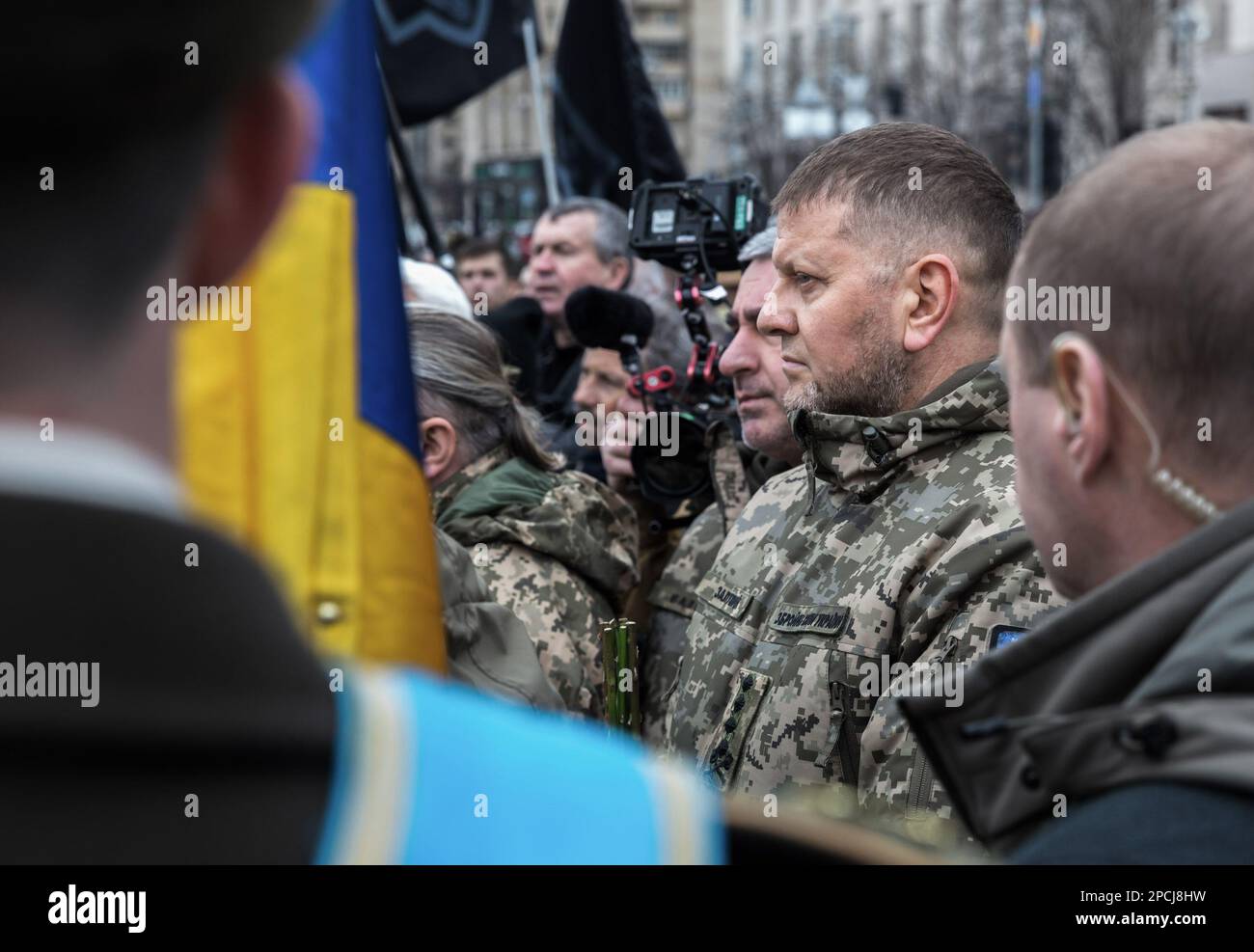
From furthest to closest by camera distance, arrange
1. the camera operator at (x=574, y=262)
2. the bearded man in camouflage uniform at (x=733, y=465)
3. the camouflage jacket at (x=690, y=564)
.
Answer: the camera operator at (x=574, y=262), the camouflage jacket at (x=690, y=564), the bearded man in camouflage uniform at (x=733, y=465)

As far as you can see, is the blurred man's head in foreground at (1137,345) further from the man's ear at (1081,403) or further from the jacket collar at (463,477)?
the jacket collar at (463,477)

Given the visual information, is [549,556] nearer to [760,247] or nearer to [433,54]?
[760,247]

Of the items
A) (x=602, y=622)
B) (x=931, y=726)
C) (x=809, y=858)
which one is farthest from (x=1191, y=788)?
(x=602, y=622)

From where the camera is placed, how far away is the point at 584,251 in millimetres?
6625

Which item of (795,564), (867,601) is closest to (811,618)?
(867,601)

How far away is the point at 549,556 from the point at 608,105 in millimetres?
4380

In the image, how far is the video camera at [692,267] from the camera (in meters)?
4.36

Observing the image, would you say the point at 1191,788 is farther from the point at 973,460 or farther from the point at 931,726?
the point at 973,460

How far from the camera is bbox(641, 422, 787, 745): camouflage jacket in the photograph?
3.98 m

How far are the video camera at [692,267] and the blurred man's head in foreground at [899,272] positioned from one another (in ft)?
4.33

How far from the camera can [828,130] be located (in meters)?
46.2

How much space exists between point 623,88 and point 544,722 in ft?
23.1

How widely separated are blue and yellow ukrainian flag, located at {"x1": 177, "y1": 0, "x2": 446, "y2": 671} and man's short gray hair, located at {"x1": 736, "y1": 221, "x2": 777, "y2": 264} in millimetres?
1733

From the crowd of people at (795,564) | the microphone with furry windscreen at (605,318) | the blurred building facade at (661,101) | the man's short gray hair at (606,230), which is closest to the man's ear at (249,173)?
the crowd of people at (795,564)
